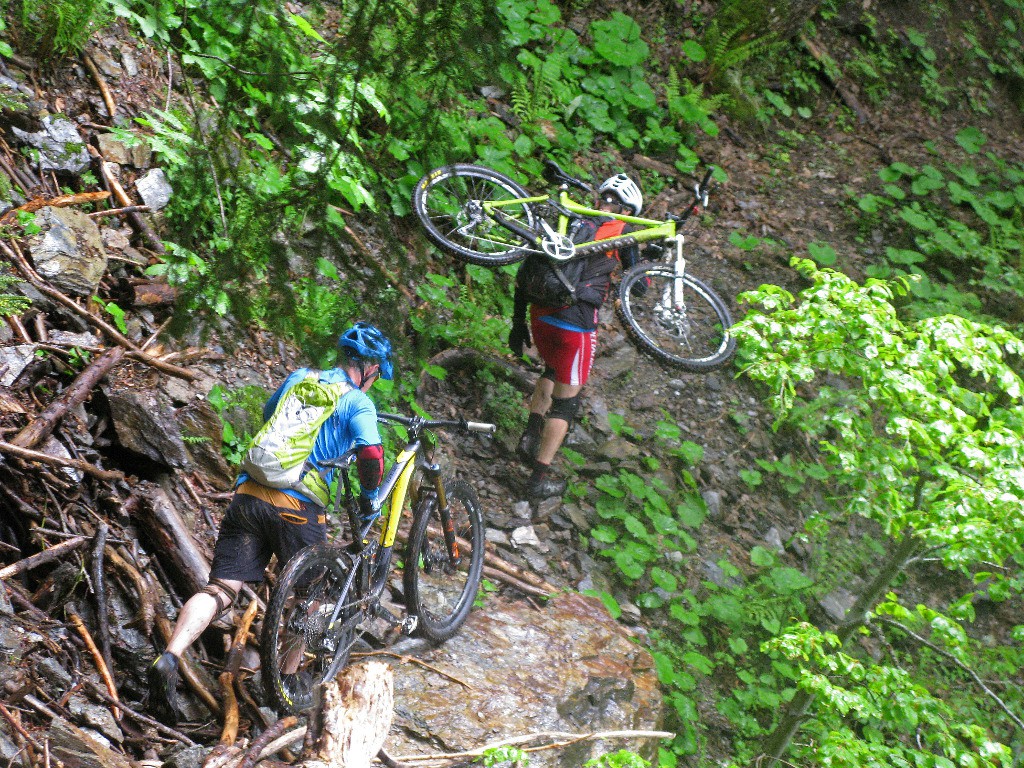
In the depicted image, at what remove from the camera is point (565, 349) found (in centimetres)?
643

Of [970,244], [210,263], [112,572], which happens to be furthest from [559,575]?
[970,244]

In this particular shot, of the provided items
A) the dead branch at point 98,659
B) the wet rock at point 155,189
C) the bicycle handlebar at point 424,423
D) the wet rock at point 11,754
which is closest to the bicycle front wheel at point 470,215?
the wet rock at point 155,189

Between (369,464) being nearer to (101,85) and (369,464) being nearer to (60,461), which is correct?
(60,461)

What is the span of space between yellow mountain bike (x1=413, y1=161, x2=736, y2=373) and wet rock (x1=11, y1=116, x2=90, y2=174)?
2.47 metres

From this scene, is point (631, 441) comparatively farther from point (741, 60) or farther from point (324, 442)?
point (741, 60)

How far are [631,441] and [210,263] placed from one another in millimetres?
4910

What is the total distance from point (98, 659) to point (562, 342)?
12.7 feet

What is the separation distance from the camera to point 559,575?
6438 millimetres

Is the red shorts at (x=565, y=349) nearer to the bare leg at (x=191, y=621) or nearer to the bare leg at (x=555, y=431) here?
the bare leg at (x=555, y=431)

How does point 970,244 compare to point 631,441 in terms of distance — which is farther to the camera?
point 970,244

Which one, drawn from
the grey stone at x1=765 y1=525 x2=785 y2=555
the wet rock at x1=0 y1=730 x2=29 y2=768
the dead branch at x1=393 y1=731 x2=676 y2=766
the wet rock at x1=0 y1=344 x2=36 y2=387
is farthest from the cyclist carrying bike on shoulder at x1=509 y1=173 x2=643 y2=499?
the wet rock at x1=0 y1=730 x2=29 y2=768

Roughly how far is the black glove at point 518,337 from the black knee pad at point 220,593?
3313 mm

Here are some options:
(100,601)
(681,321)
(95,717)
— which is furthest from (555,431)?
(95,717)

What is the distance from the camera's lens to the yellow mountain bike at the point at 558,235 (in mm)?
6723
